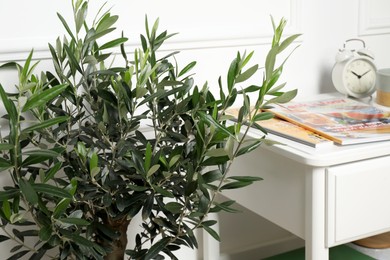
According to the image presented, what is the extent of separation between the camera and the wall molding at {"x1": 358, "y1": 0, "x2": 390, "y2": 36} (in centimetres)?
205

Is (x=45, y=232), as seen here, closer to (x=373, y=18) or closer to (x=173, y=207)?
(x=173, y=207)

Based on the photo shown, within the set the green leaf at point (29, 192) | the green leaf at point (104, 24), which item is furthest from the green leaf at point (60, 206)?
the green leaf at point (104, 24)

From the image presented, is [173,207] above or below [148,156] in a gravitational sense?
below

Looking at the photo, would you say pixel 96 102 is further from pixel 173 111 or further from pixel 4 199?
pixel 4 199

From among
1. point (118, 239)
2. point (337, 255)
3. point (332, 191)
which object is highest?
point (332, 191)

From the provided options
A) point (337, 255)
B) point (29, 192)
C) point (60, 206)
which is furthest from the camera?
point (337, 255)

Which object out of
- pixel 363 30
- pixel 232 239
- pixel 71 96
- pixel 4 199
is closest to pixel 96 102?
pixel 71 96

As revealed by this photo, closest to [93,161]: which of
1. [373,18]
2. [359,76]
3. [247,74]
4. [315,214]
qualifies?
[247,74]

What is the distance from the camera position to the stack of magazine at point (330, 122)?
140 centimetres

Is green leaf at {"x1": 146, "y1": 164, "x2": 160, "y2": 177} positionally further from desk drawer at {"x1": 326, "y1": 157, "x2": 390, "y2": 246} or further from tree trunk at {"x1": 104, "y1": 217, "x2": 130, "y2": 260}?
desk drawer at {"x1": 326, "y1": 157, "x2": 390, "y2": 246}

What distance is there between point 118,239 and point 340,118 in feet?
2.12

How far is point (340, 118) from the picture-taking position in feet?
5.20

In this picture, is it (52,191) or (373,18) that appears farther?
(373,18)

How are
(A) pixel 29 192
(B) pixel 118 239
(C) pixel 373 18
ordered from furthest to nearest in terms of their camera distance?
(C) pixel 373 18 → (B) pixel 118 239 → (A) pixel 29 192
